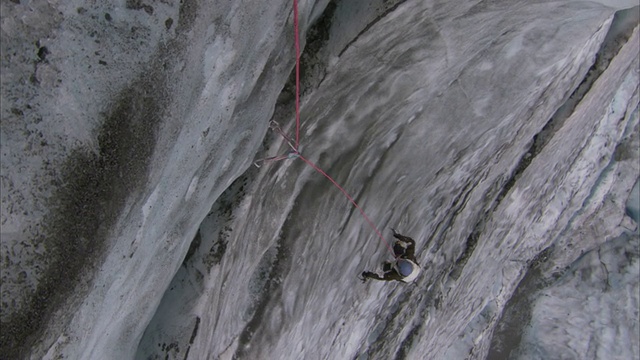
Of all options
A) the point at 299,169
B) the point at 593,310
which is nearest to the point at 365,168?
the point at 299,169

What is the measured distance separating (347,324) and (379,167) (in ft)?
2.01

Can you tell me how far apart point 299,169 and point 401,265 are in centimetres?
43

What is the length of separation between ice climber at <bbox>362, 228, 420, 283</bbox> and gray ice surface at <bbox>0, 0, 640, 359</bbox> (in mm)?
51

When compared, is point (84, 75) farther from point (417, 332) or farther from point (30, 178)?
point (417, 332)

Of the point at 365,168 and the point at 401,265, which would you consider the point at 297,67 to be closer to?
the point at 365,168

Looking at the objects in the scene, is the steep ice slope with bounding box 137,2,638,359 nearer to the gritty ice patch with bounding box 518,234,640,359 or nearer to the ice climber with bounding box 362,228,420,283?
the ice climber with bounding box 362,228,420,283

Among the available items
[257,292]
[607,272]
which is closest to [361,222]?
[257,292]

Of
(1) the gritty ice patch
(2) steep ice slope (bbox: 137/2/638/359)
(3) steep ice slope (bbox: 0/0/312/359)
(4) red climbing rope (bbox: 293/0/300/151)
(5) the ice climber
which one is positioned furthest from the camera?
(1) the gritty ice patch

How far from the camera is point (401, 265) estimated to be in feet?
4.62

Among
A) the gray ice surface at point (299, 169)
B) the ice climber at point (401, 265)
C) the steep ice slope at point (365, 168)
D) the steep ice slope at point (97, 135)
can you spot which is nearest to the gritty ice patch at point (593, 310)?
the gray ice surface at point (299, 169)

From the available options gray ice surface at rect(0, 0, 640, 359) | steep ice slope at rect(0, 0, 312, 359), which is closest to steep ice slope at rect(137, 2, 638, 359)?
gray ice surface at rect(0, 0, 640, 359)

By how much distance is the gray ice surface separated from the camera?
0.67 meters

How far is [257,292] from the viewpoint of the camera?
4.56 ft

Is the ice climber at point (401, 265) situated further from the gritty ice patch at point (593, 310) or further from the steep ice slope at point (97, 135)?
the gritty ice patch at point (593, 310)
